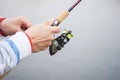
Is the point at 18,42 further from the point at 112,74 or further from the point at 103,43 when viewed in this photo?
the point at 112,74

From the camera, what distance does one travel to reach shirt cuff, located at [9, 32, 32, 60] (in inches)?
24.3

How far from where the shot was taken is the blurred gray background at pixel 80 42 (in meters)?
1.38

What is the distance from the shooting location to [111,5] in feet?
4.43

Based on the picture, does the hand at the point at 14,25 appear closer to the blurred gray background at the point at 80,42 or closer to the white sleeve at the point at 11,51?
the white sleeve at the point at 11,51

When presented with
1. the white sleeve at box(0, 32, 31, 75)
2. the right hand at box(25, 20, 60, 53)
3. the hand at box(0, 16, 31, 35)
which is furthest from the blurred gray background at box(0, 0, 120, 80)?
the white sleeve at box(0, 32, 31, 75)

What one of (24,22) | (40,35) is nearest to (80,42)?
(24,22)

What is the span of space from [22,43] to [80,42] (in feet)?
2.83

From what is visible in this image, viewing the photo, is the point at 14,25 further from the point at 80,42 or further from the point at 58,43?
the point at 80,42

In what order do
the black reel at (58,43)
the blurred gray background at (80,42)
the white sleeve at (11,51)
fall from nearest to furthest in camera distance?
1. the white sleeve at (11,51)
2. the black reel at (58,43)
3. the blurred gray background at (80,42)

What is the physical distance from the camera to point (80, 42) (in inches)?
56.7

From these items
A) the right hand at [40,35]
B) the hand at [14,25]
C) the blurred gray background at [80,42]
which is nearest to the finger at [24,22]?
the hand at [14,25]

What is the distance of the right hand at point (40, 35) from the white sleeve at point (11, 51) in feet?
0.16

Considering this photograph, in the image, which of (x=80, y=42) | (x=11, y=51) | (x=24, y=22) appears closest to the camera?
(x=11, y=51)

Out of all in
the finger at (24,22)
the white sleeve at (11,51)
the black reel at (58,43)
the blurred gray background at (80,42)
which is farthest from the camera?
the blurred gray background at (80,42)
